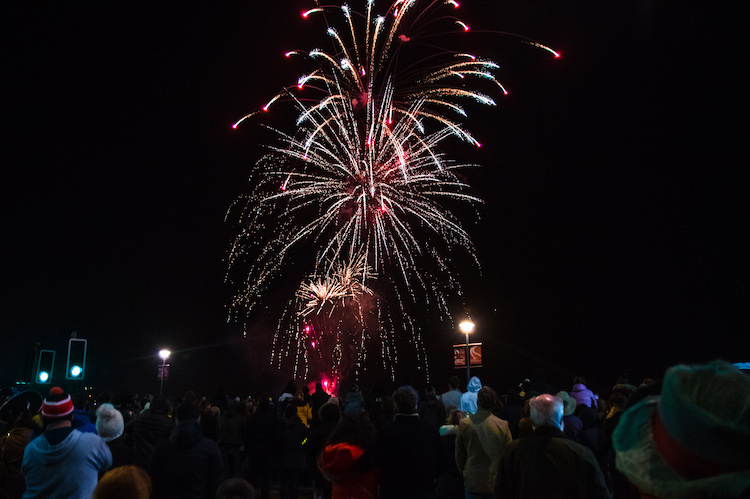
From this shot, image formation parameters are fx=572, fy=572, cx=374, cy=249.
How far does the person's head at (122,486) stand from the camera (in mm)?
3178

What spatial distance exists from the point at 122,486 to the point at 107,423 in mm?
4594

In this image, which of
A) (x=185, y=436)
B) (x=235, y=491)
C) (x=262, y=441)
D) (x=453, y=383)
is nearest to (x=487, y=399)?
(x=185, y=436)

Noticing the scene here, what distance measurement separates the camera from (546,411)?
191 inches

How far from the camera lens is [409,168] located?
21656 millimetres

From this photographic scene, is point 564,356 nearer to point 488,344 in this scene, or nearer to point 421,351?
point 488,344

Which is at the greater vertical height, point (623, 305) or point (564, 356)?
point (623, 305)

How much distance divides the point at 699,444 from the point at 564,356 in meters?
29.5

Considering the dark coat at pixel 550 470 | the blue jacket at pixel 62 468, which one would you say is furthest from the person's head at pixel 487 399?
the blue jacket at pixel 62 468

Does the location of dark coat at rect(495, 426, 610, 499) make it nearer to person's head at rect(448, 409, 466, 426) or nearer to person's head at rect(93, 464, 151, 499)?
person's head at rect(93, 464, 151, 499)

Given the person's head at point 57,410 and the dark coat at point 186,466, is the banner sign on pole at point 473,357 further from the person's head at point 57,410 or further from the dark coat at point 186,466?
the person's head at point 57,410

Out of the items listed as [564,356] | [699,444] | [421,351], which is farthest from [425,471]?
[421,351]

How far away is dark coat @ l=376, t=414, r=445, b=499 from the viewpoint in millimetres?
5738

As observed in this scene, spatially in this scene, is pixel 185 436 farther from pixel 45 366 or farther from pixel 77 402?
pixel 45 366

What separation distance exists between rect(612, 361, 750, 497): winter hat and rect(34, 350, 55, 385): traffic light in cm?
1553
